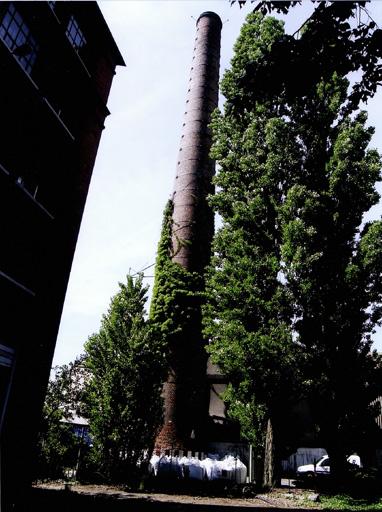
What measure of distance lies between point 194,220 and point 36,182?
10.6 metres

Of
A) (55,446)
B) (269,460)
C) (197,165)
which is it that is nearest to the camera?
(269,460)

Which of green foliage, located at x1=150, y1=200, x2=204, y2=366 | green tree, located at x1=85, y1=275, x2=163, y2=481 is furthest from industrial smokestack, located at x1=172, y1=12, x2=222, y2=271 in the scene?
green tree, located at x1=85, y1=275, x2=163, y2=481

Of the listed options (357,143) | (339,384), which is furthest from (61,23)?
(339,384)

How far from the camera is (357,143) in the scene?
45.1ft

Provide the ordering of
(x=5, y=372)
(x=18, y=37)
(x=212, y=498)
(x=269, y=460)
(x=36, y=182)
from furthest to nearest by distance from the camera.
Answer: (x=269, y=460)
(x=212, y=498)
(x=36, y=182)
(x=18, y=37)
(x=5, y=372)

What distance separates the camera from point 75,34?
1173 cm

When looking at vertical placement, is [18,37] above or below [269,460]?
above

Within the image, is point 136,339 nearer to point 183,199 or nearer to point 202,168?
point 183,199

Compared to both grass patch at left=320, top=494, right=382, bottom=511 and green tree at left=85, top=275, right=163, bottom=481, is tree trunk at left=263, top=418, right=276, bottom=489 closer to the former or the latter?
grass patch at left=320, top=494, right=382, bottom=511

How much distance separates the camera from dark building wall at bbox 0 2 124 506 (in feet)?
28.0

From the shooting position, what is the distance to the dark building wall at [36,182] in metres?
8.52

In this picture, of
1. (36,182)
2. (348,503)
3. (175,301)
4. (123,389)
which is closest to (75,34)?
(36,182)

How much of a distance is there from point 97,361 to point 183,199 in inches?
422

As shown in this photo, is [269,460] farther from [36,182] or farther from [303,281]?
[36,182]
